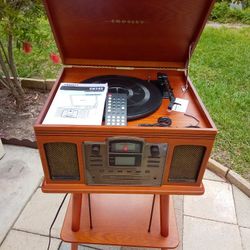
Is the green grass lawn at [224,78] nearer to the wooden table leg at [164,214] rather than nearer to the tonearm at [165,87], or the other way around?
the wooden table leg at [164,214]

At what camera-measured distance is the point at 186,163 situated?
2.69ft

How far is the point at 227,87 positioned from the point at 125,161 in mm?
2031

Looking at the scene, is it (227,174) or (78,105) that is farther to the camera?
(227,174)

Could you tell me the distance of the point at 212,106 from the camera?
2252 millimetres

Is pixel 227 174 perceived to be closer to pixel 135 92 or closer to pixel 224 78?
pixel 135 92

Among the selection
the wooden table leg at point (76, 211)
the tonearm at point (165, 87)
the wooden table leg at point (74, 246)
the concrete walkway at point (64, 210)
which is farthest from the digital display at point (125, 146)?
the concrete walkway at point (64, 210)

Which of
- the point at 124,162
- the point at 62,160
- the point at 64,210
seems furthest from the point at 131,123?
the point at 64,210

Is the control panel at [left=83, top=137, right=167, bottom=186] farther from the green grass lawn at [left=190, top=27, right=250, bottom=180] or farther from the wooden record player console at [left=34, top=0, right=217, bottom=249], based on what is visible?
the green grass lawn at [left=190, top=27, right=250, bottom=180]

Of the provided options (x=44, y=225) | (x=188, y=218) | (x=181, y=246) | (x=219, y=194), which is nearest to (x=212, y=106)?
(x=219, y=194)

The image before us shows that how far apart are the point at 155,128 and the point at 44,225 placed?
3.32ft

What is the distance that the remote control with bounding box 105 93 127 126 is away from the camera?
763 millimetres

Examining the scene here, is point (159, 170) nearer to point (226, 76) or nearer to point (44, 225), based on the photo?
point (44, 225)

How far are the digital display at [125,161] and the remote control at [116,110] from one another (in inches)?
4.0

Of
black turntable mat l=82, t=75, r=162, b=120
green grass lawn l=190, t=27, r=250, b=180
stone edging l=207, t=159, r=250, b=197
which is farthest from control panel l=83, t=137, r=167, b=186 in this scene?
green grass lawn l=190, t=27, r=250, b=180
